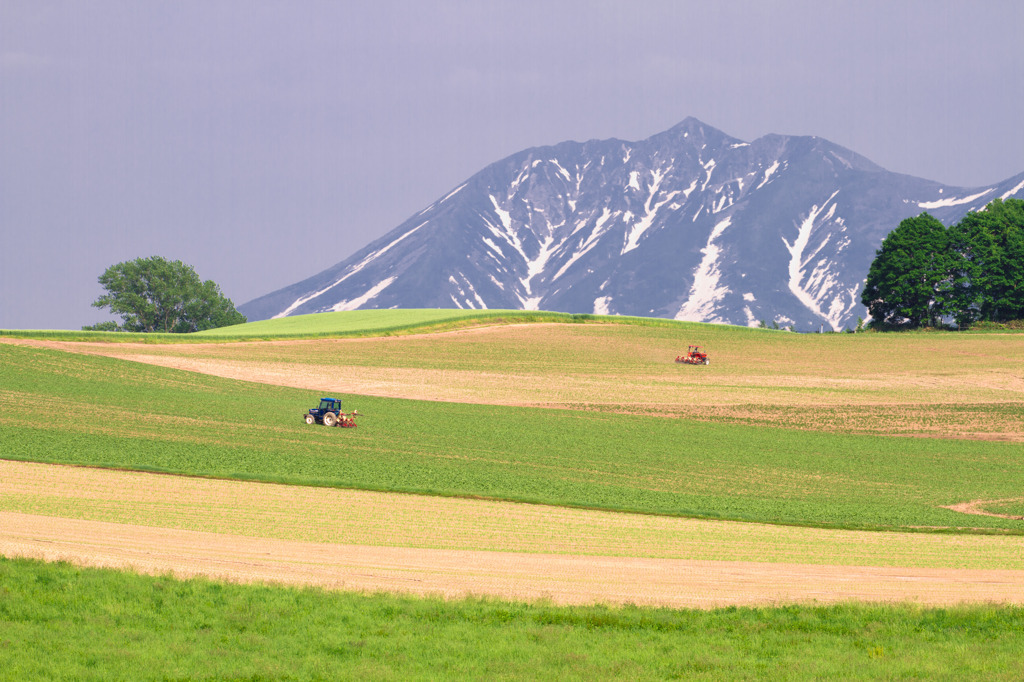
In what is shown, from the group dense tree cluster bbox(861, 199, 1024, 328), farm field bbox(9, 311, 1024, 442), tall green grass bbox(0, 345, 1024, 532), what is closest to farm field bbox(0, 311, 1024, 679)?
tall green grass bbox(0, 345, 1024, 532)

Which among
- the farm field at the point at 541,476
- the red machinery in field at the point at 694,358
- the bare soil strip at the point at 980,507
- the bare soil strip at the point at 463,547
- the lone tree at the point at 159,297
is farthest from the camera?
the lone tree at the point at 159,297

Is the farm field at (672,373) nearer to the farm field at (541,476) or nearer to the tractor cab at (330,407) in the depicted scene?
the farm field at (541,476)

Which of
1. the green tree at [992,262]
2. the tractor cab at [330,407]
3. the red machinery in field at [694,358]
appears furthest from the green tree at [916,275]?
the tractor cab at [330,407]

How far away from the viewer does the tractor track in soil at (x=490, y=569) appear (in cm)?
2192

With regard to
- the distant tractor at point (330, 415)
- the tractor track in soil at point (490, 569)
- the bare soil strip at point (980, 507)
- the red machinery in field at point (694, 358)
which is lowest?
the bare soil strip at point (980, 507)

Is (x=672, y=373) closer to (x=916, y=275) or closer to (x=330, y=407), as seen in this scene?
(x=330, y=407)

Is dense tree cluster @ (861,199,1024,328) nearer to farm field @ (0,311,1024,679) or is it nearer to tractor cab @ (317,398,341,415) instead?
farm field @ (0,311,1024,679)

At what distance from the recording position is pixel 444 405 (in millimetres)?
56500

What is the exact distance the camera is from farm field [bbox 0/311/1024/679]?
23125 mm

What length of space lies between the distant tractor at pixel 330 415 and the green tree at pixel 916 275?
2876 inches

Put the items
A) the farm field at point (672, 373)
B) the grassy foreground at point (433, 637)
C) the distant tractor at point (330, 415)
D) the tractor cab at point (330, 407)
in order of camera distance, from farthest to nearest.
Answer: the farm field at point (672, 373) < the tractor cab at point (330, 407) < the distant tractor at point (330, 415) < the grassy foreground at point (433, 637)

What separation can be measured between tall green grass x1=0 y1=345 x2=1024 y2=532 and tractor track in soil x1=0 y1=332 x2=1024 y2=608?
7275mm

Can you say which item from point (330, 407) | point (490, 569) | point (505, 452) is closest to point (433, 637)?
point (490, 569)

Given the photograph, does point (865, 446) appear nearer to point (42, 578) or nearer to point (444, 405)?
point (444, 405)
